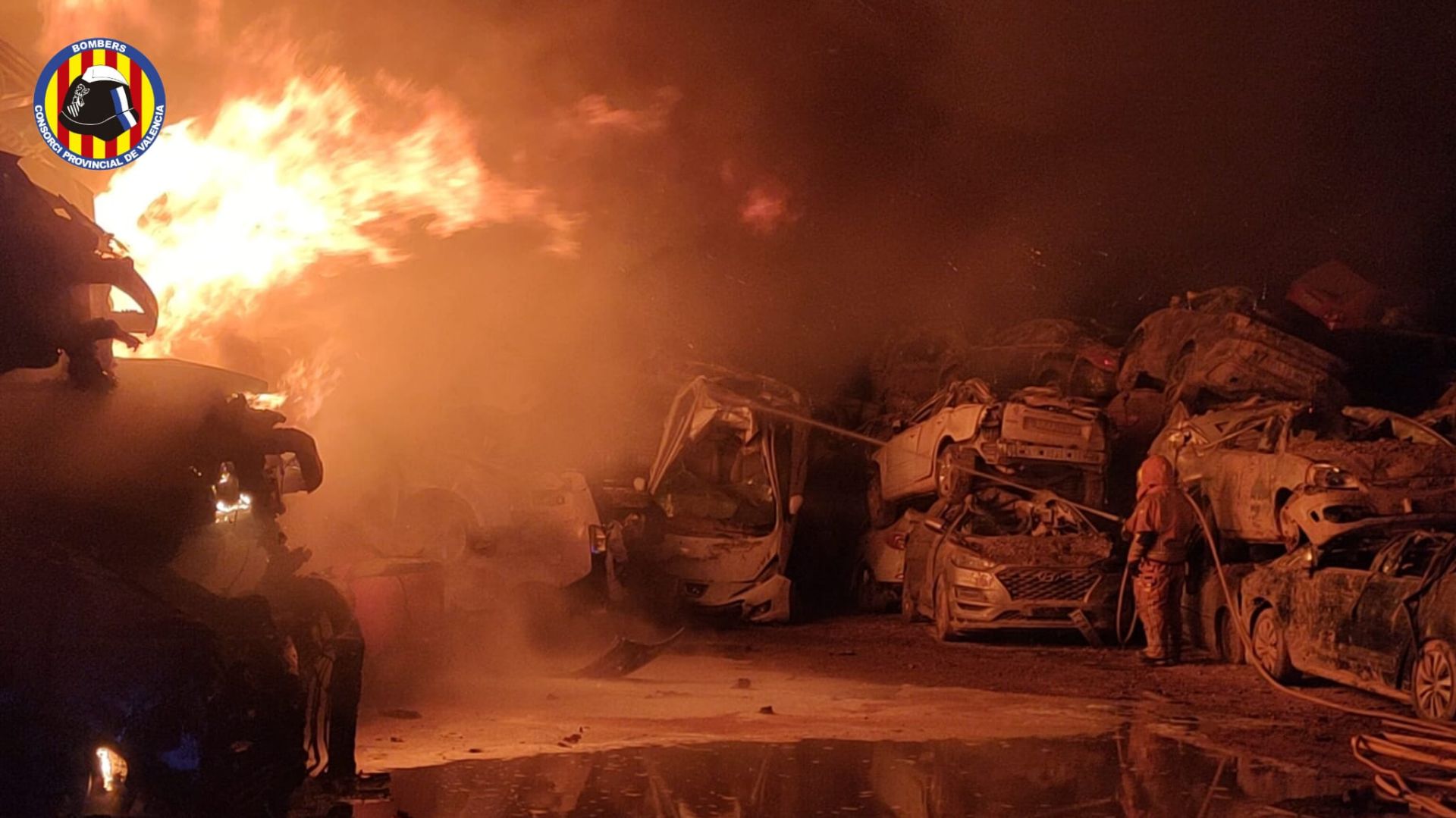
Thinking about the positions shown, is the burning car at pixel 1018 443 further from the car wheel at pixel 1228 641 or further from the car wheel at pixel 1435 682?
the car wheel at pixel 1435 682

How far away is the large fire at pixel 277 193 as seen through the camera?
37.3ft

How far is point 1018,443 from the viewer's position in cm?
1655

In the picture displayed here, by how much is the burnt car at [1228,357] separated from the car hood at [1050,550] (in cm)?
349

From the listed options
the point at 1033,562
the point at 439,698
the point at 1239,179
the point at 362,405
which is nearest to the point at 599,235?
the point at 362,405

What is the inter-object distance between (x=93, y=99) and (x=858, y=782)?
31.6ft

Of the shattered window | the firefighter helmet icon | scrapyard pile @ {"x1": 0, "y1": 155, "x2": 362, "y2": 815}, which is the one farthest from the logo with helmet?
the shattered window

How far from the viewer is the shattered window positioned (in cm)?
1759

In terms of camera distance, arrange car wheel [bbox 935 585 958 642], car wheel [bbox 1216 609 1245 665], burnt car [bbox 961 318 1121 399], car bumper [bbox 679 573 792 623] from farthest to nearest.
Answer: burnt car [bbox 961 318 1121 399], car bumper [bbox 679 573 792 623], car wheel [bbox 935 585 958 642], car wheel [bbox 1216 609 1245 665]

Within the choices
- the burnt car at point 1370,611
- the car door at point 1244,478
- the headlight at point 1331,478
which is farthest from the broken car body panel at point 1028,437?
the headlight at point 1331,478

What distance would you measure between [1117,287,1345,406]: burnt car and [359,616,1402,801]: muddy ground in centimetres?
430

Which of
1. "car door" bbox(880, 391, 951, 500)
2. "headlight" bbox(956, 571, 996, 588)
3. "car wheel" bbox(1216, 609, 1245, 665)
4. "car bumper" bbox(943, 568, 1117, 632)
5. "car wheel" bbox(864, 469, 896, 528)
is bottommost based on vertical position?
"car wheel" bbox(1216, 609, 1245, 665)

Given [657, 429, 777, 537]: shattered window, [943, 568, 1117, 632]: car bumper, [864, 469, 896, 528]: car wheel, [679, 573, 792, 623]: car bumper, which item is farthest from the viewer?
[864, 469, 896, 528]: car wheel

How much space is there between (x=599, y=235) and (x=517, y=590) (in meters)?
6.87

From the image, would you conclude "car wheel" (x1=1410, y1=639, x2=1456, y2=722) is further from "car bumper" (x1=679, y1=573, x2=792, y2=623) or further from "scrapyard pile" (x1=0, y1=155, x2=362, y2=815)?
"car bumper" (x1=679, y1=573, x2=792, y2=623)
